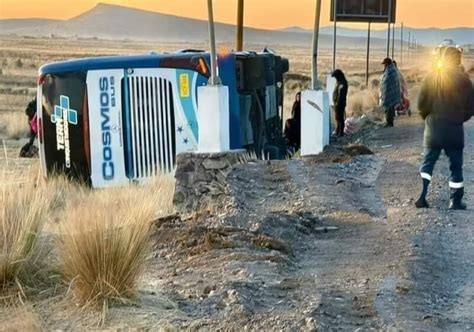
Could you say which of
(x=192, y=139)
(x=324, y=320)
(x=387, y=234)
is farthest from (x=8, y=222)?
(x=192, y=139)

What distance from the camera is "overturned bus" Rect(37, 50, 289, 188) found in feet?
44.2

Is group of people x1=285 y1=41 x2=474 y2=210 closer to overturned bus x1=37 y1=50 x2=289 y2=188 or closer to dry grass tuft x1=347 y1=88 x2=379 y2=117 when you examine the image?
overturned bus x1=37 y1=50 x2=289 y2=188

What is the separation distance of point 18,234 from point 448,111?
512 cm

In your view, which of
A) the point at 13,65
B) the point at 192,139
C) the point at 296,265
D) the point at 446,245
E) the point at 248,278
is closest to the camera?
the point at 248,278

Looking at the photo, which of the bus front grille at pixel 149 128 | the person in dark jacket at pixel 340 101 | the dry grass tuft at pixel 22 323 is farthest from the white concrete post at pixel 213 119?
the person in dark jacket at pixel 340 101

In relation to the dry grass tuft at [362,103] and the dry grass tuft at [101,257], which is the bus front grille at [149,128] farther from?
the dry grass tuft at [362,103]

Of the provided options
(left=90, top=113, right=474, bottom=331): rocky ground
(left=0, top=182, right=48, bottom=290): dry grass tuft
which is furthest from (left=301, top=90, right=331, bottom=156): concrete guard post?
(left=0, top=182, right=48, bottom=290): dry grass tuft

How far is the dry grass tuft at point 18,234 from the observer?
641cm

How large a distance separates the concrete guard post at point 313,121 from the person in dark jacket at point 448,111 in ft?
16.0

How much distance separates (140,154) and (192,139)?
2.66 ft

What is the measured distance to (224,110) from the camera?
10.9 metres

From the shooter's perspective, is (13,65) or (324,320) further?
(13,65)

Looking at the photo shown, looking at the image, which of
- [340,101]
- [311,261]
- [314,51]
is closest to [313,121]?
[314,51]

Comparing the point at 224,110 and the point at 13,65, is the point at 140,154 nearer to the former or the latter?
the point at 224,110
